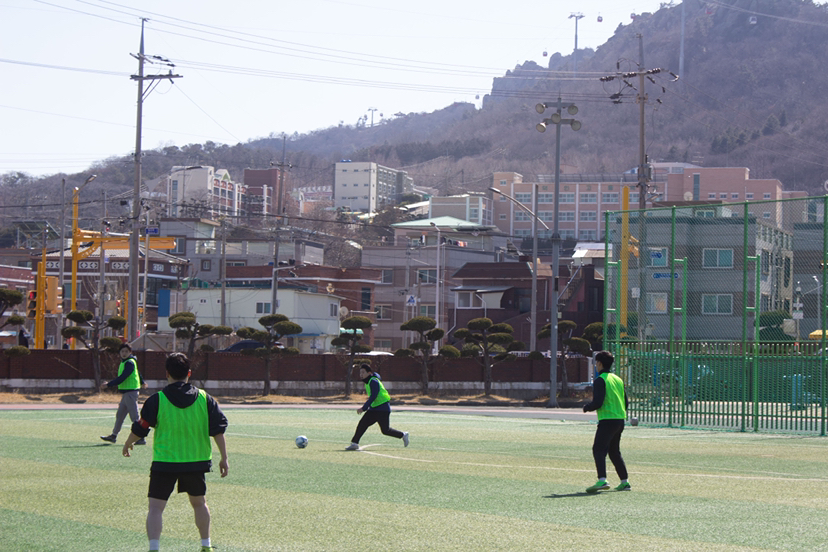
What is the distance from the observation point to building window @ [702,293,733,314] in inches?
961

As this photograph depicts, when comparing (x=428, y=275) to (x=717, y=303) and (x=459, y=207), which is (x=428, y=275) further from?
(x=717, y=303)

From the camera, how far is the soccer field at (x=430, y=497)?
9.08 m

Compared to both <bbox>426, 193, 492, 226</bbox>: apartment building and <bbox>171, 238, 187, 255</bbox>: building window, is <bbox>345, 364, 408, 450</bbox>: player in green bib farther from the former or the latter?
<bbox>426, 193, 492, 226</bbox>: apartment building

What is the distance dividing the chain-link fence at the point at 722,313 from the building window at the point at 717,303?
3cm

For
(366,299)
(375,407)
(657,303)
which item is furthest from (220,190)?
(375,407)

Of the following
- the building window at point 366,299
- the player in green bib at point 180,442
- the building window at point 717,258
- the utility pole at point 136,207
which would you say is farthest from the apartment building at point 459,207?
the player in green bib at point 180,442

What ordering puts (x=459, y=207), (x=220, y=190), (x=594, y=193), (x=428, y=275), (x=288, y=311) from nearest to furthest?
1. (x=288, y=311)
2. (x=428, y=275)
3. (x=459, y=207)
4. (x=594, y=193)
5. (x=220, y=190)

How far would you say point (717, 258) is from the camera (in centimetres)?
2502

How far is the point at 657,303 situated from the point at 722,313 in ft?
6.37

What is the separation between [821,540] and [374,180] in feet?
572

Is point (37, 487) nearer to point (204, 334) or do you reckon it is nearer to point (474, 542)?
point (474, 542)

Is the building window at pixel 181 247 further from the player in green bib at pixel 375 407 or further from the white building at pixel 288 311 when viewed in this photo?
the player in green bib at pixel 375 407

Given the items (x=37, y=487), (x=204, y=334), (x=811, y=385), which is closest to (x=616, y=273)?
(x=811, y=385)

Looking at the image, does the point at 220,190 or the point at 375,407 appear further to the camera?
the point at 220,190
